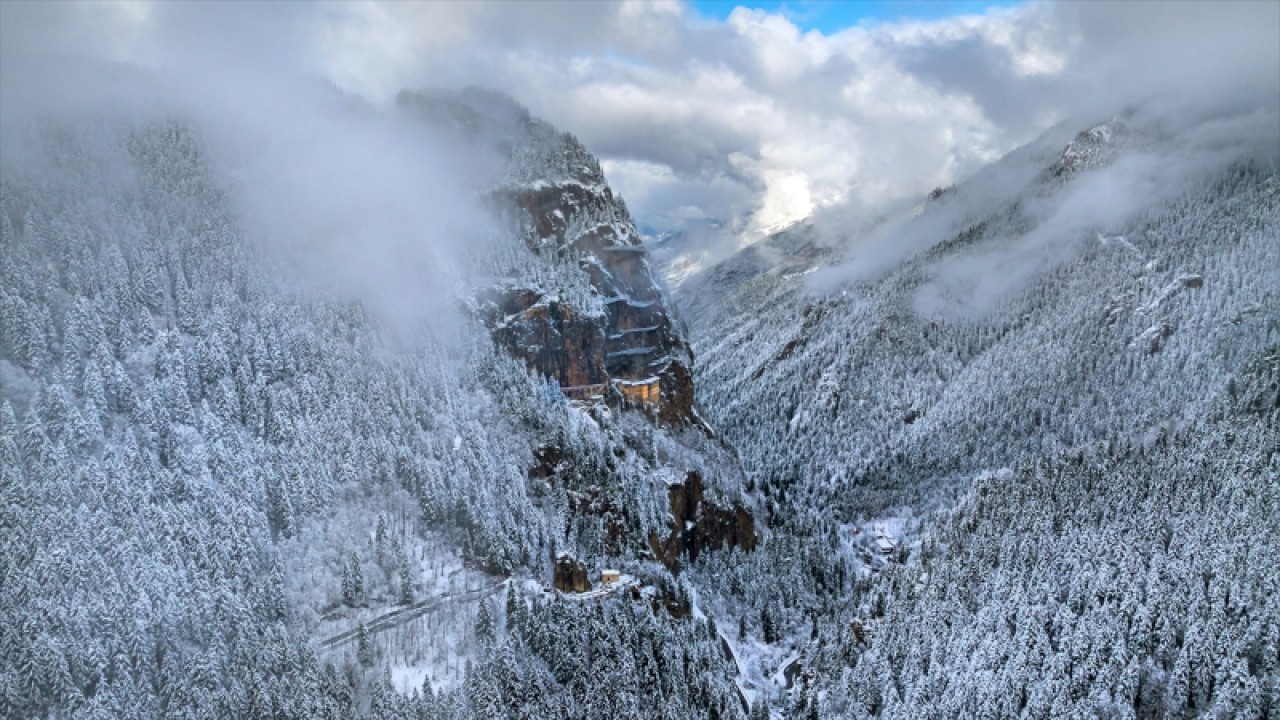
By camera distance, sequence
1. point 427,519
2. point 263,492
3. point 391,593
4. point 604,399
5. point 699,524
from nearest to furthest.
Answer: point 263,492, point 391,593, point 427,519, point 699,524, point 604,399

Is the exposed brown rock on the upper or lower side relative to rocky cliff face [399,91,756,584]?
lower

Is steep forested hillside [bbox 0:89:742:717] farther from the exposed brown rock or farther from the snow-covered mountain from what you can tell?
the exposed brown rock

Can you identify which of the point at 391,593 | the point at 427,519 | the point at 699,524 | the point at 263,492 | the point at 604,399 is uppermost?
the point at 604,399

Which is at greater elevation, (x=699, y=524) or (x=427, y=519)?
(x=427, y=519)

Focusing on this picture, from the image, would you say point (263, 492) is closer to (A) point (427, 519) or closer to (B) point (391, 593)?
(B) point (391, 593)

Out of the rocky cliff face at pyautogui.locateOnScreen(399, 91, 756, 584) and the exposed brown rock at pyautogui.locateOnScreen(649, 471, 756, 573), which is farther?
the exposed brown rock at pyautogui.locateOnScreen(649, 471, 756, 573)

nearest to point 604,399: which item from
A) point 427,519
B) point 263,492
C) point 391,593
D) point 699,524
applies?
point 699,524

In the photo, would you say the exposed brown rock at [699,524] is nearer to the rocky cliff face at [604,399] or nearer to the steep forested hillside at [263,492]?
the rocky cliff face at [604,399]

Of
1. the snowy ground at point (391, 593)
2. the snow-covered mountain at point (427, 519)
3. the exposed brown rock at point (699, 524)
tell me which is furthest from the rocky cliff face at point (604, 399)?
the snowy ground at point (391, 593)

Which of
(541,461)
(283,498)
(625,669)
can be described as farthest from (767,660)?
(283,498)

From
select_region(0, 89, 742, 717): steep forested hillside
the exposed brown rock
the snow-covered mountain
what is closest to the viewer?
select_region(0, 89, 742, 717): steep forested hillside

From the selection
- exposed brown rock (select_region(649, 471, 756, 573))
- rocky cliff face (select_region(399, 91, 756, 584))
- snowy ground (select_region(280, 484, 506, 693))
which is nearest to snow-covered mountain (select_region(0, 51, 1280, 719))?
snowy ground (select_region(280, 484, 506, 693))
